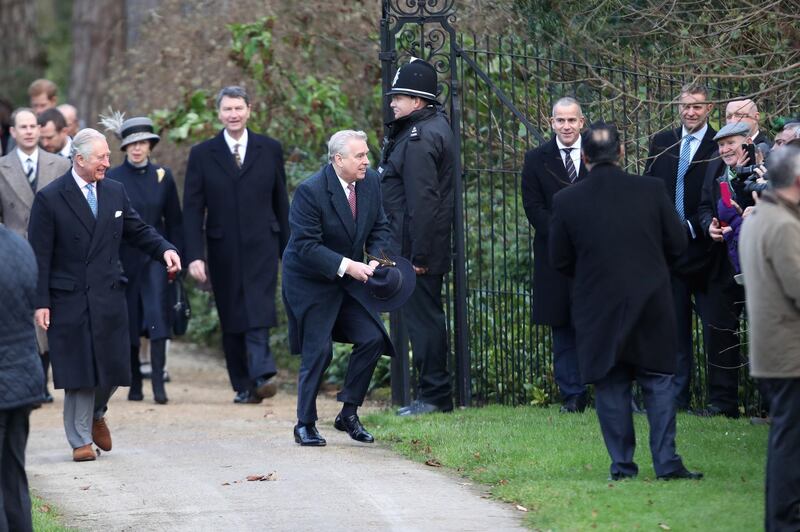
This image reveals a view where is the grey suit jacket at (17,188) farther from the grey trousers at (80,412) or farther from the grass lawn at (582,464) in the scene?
the grass lawn at (582,464)

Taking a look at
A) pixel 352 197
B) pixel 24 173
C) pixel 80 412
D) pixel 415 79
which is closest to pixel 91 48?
pixel 24 173

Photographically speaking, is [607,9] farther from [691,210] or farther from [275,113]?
[275,113]

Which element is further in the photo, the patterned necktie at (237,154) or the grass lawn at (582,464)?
the patterned necktie at (237,154)

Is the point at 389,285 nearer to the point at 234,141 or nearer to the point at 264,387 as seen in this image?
the point at 264,387

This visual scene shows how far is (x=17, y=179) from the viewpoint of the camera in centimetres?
1190

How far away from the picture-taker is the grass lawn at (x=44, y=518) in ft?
24.8

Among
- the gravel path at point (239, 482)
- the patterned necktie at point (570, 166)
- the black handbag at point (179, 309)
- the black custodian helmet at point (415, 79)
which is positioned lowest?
the gravel path at point (239, 482)

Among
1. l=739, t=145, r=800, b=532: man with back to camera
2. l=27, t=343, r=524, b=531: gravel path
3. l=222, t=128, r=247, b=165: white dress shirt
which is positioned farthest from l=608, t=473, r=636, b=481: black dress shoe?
l=222, t=128, r=247, b=165: white dress shirt

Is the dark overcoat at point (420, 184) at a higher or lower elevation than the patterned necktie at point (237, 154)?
lower

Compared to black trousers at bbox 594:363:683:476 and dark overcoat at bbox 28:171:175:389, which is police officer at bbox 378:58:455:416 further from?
black trousers at bbox 594:363:683:476

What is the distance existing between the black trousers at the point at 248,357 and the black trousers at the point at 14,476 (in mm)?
5281

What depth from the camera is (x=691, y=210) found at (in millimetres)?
10164

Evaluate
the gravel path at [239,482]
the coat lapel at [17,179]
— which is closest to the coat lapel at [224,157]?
the coat lapel at [17,179]

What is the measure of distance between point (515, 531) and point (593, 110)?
14.8 feet
